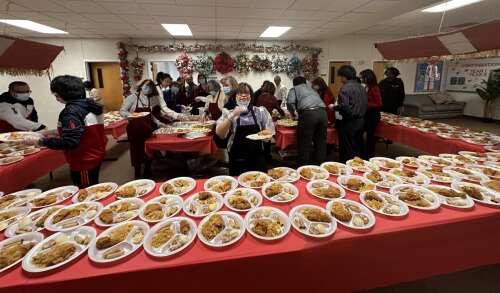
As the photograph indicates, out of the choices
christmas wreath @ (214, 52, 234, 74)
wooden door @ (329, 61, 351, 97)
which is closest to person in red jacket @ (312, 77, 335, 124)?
christmas wreath @ (214, 52, 234, 74)

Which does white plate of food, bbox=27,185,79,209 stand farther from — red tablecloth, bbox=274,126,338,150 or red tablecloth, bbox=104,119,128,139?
red tablecloth, bbox=104,119,128,139

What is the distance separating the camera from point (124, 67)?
7703 mm

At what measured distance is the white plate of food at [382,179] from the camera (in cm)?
164

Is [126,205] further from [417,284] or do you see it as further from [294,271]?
[417,284]

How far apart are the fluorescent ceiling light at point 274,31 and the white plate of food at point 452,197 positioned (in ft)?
19.6

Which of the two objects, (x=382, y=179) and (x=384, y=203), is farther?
(x=382, y=179)

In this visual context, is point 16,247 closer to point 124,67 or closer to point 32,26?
point 32,26

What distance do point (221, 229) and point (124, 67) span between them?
8157 mm

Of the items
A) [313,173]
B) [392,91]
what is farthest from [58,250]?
[392,91]

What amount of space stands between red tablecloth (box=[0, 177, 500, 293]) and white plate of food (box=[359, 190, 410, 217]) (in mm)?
42

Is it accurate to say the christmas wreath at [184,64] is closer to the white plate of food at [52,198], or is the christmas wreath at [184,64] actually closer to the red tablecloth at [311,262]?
the white plate of food at [52,198]

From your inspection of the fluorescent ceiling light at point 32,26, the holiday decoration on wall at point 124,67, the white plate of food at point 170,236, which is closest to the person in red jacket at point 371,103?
the white plate of food at point 170,236

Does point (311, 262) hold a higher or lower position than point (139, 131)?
lower

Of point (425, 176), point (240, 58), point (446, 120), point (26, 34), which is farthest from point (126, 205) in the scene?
point (446, 120)
